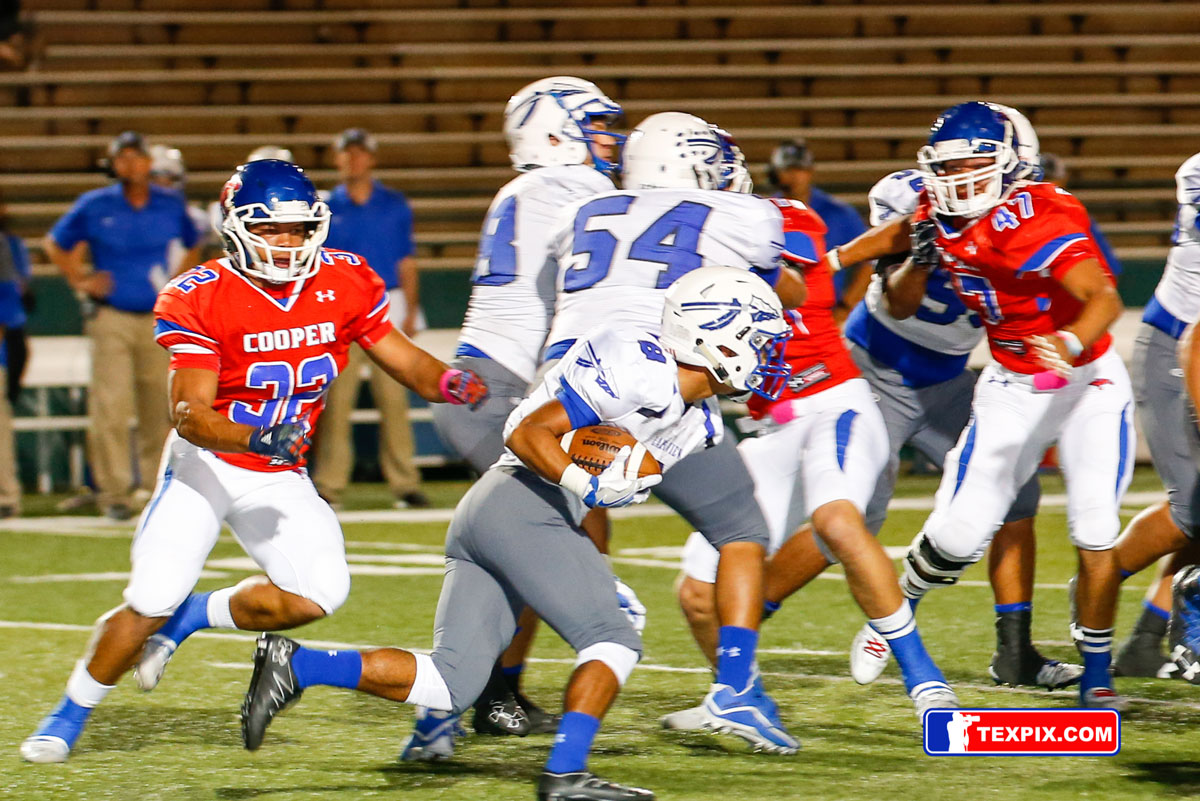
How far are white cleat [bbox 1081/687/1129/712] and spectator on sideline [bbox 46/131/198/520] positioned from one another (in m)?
5.37

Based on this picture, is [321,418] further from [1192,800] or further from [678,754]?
[1192,800]

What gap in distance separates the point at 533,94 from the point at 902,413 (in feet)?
4.66

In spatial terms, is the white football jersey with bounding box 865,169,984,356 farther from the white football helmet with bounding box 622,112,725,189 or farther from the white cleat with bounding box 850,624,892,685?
the white cleat with bounding box 850,624,892,685

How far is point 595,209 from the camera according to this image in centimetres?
430

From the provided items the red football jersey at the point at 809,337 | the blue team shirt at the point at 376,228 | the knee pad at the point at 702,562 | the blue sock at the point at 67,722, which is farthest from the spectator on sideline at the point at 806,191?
the blue sock at the point at 67,722

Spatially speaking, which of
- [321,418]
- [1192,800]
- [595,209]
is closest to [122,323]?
[321,418]

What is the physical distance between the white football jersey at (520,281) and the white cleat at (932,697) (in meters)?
1.33

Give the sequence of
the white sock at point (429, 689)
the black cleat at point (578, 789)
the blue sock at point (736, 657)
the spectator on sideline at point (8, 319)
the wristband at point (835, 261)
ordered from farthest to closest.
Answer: the spectator on sideline at point (8, 319), the wristband at point (835, 261), the blue sock at point (736, 657), the white sock at point (429, 689), the black cleat at point (578, 789)

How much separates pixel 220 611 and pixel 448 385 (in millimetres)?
768

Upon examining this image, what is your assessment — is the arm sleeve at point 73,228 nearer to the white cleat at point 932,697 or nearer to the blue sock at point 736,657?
the blue sock at point 736,657

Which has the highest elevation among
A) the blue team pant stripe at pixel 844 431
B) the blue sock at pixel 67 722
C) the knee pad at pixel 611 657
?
the blue team pant stripe at pixel 844 431

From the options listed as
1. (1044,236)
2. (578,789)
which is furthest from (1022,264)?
(578,789)

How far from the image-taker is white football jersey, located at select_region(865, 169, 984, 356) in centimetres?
488

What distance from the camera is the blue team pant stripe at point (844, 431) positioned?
439cm
